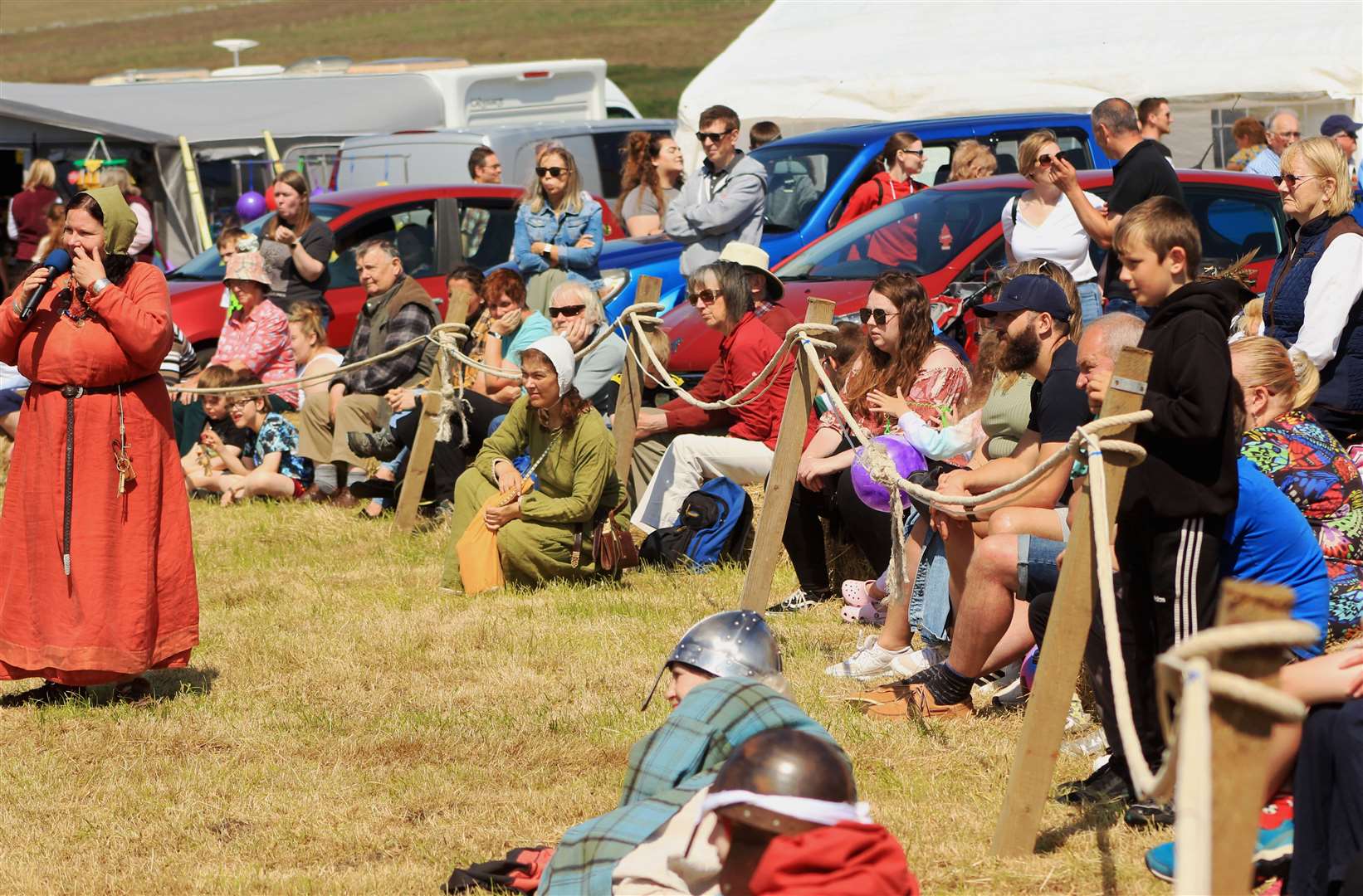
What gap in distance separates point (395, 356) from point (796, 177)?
385cm

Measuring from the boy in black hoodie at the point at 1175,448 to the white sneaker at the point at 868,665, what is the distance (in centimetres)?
194

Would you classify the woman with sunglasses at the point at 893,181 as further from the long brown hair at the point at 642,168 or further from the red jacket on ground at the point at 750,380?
the red jacket on ground at the point at 750,380

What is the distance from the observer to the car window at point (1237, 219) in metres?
10.5

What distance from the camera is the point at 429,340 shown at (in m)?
10.2

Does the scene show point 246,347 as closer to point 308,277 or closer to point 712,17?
point 308,277

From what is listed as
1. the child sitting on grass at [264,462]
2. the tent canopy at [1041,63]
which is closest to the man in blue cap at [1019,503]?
the child sitting on grass at [264,462]

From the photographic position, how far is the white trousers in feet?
29.1

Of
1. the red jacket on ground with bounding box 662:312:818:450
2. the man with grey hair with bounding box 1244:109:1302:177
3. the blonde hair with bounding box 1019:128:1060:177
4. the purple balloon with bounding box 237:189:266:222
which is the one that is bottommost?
the purple balloon with bounding box 237:189:266:222

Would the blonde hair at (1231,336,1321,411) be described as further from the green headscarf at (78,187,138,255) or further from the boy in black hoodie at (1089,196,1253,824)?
the green headscarf at (78,187,138,255)

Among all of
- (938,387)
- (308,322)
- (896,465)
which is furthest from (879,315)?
(308,322)

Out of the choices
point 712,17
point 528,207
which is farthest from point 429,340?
point 712,17

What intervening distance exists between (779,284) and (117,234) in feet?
13.0

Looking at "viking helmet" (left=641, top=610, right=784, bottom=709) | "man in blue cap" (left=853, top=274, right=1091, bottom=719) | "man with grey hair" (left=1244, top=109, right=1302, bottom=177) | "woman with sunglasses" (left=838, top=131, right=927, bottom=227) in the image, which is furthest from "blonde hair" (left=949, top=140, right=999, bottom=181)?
"viking helmet" (left=641, top=610, right=784, bottom=709)

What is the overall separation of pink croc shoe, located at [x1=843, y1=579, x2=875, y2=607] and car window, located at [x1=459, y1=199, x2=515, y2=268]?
22.0 feet
